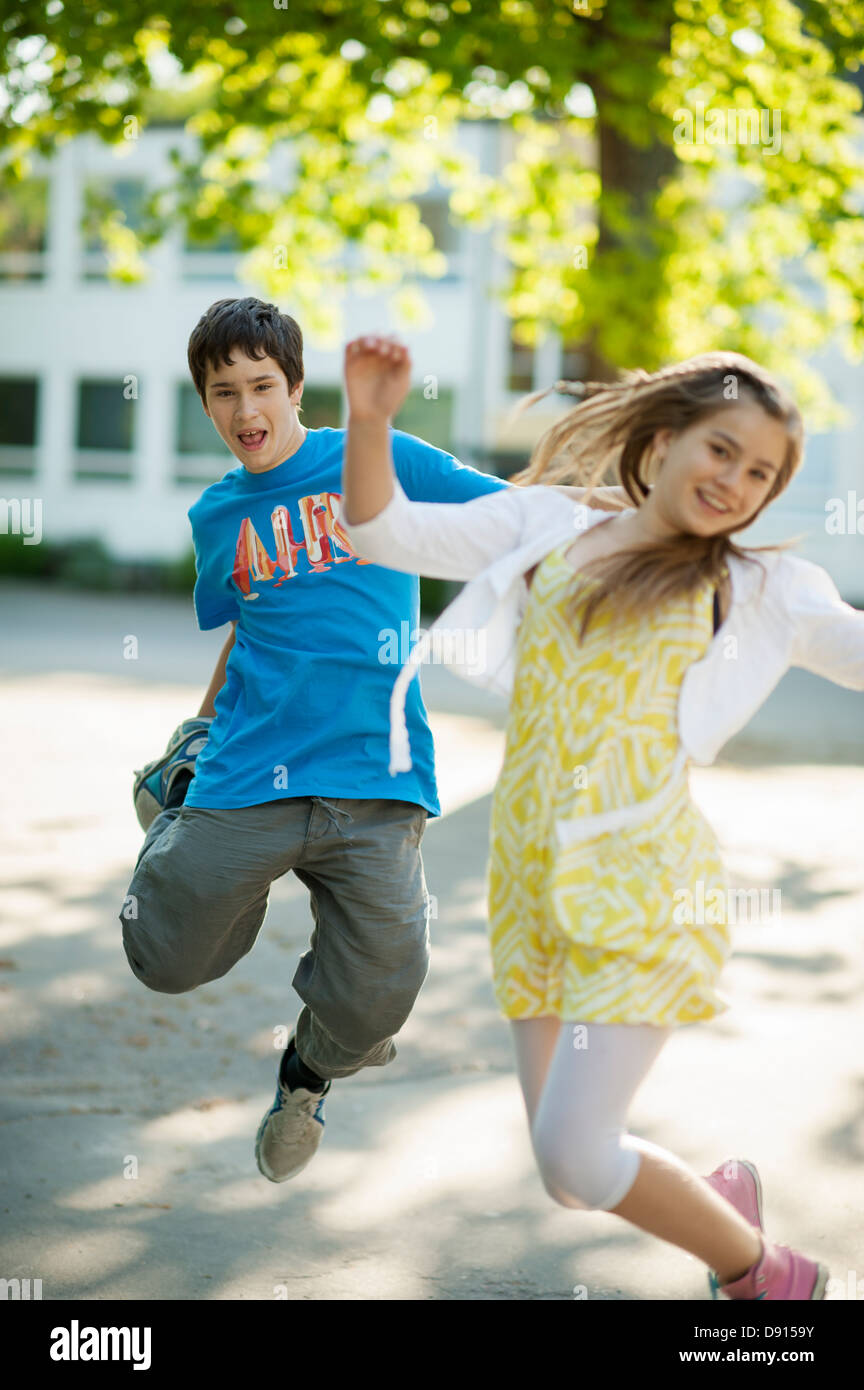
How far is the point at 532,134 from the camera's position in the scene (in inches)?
521

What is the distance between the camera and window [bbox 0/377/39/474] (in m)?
28.5

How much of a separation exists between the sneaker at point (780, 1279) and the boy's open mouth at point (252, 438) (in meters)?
1.89

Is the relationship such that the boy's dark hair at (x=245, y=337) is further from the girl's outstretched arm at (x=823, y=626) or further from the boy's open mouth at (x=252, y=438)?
the girl's outstretched arm at (x=823, y=626)

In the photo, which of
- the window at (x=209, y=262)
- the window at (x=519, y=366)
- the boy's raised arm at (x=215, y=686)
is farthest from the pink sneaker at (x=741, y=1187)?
the window at (x=209, y=262)

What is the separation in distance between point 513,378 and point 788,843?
61.5 ft

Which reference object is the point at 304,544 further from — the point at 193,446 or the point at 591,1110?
the point at 193,446

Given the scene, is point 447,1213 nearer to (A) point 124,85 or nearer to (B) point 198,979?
(B) point 198,979

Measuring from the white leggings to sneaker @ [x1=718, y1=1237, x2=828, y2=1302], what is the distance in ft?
1.02

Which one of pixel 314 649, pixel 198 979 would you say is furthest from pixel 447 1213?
pixel 314 649

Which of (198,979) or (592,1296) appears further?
(198,979)

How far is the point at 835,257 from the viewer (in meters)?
10.6

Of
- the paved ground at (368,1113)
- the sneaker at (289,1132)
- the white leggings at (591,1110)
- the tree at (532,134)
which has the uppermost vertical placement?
the tree at (532,134)

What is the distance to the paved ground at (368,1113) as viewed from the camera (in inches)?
126

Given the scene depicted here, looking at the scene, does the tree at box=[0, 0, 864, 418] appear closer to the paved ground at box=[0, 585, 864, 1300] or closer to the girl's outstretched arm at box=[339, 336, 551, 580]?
the paved ground at box=[0, 585, 864, 1300]
